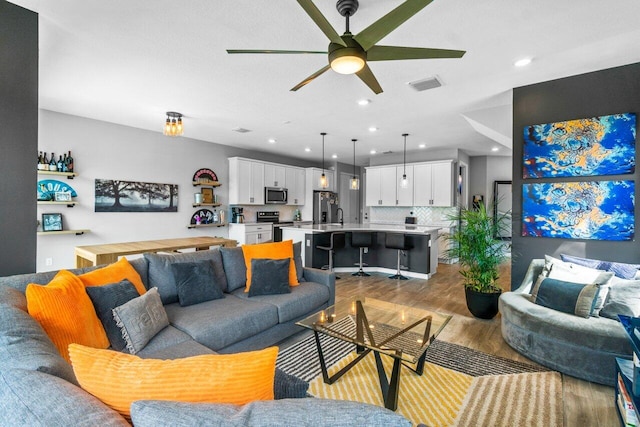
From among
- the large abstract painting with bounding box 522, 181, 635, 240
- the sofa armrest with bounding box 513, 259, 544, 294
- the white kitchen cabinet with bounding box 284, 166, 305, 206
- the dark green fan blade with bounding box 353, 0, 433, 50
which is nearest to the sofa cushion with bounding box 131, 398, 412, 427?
the dark green fan blade with bounding box 353, 0, 433, 50

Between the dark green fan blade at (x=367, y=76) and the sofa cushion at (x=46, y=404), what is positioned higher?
the dark green fan blade at (x=367, y=76)

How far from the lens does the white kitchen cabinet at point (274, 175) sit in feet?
24.3

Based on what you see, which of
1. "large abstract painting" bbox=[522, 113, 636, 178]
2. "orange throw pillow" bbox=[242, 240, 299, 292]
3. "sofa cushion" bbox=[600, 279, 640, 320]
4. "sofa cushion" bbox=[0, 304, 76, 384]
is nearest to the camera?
"sofa cushion" bbox=[0, 304, 76, 384]

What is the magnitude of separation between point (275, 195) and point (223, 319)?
5447 millimetres

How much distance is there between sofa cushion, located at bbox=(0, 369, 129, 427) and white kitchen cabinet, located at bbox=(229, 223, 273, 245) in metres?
6.00

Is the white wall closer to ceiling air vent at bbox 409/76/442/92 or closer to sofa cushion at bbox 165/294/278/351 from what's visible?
sofa cushion at bbox 165/294/278/351

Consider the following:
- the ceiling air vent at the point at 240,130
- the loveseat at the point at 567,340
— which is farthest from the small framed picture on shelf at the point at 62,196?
the loveseat at the point at 567,340

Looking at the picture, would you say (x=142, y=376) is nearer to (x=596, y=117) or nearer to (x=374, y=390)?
(x=374, y=390)

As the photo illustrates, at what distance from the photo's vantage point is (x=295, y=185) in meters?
8.27

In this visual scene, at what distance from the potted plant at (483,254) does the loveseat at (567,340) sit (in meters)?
0.61

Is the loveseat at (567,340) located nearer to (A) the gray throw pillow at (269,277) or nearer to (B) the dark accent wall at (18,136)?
(A) the gray throw pillow at (269,277)

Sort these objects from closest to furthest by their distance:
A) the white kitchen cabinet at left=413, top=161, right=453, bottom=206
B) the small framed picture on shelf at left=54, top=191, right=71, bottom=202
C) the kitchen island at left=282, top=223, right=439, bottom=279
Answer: the small framed picture on shelf at left=54, top=191, right=71, bottom=202
the kitchen island at left=282, top=223, right=439, bottom=279
the white kitchen cabinet at left=413, top=161, right=453, bottom=206

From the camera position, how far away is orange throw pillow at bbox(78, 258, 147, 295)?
2053 mm

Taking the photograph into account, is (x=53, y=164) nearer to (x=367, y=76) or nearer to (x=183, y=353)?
(x=183, y=353)
